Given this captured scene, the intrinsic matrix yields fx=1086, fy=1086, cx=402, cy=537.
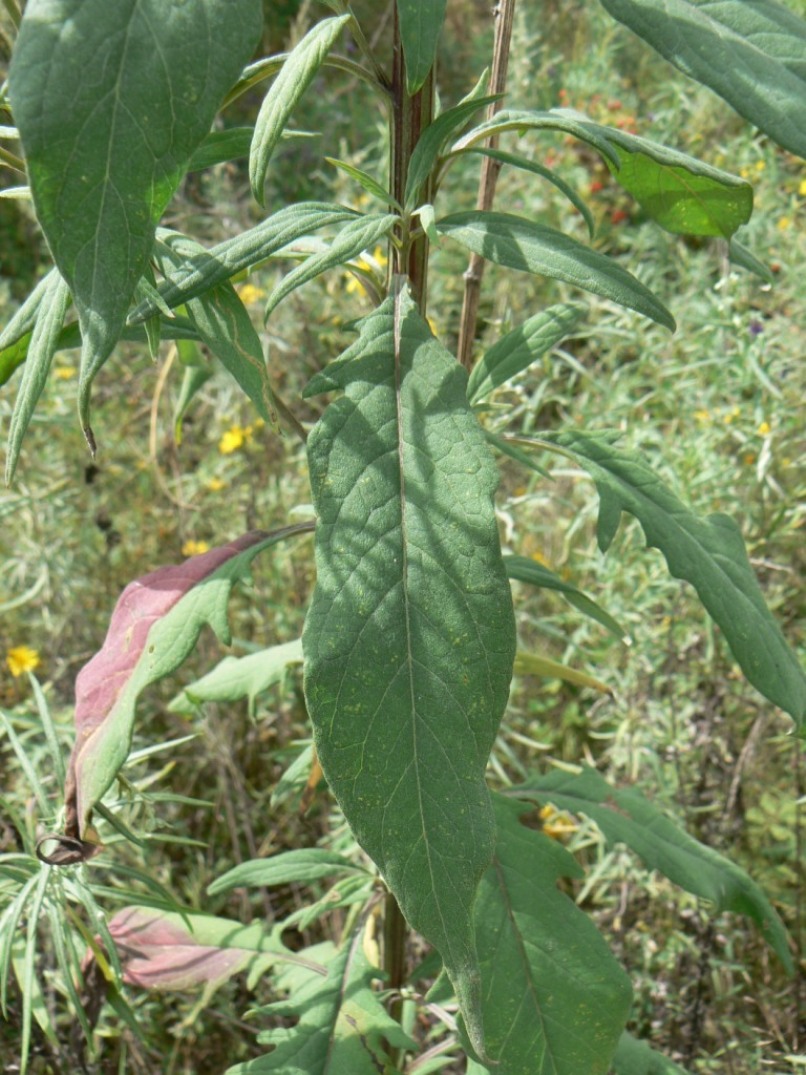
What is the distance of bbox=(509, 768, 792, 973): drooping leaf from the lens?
1469mm

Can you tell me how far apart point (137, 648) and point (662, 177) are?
2.60 ft

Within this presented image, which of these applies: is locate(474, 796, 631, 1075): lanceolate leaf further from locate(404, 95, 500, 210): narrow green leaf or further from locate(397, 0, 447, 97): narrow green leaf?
locate(397, 0, 447, 97): narrow green leaf

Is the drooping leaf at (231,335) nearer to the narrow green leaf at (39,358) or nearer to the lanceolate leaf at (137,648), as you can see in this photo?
the narrow green leaf at (39,358)

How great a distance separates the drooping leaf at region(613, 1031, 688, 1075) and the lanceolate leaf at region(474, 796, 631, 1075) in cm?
29

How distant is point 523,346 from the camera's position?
133 cm

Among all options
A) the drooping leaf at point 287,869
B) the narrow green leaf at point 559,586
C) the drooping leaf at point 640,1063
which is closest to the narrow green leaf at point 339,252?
the narrow green leaf at point 559,586

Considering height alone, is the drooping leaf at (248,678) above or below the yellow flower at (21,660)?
above

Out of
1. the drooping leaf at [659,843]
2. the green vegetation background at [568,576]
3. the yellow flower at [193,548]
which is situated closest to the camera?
the drooping leaf at [659,843]

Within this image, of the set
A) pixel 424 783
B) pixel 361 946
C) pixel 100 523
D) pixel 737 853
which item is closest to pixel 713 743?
pixel 737 853

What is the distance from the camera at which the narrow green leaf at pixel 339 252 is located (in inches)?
38.4

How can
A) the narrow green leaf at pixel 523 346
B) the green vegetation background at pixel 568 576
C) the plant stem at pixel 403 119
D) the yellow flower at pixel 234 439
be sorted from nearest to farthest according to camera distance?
1. the plant stem at pixel 403 119
2. the narrow green leaf at pixel 523 346
3. the green vegetation background at pixel 568 576
4. the yellow flower at pixel 234 439

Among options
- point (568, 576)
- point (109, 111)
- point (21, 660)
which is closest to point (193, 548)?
point (21, 660)

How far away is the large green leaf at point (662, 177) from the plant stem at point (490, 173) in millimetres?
104

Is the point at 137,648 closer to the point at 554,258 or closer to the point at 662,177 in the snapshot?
the point at 554,258
